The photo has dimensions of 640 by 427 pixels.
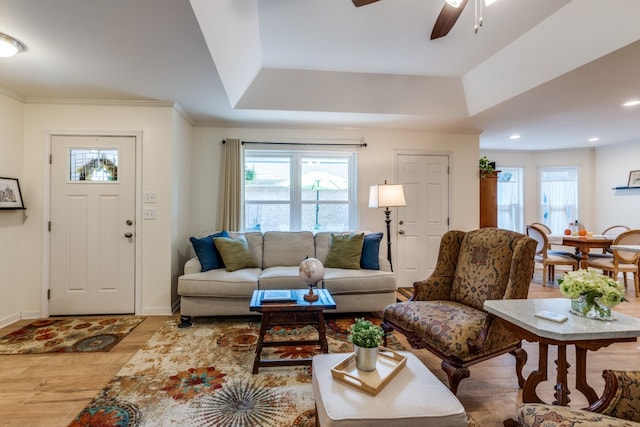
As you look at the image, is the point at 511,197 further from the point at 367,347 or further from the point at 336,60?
the point at 367,347

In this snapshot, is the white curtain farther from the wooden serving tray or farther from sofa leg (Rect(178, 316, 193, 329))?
the wooden serving tray

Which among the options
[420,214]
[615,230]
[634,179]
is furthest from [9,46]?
[634,179]

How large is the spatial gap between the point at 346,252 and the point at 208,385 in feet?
6.42

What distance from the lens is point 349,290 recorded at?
3156 millimetres

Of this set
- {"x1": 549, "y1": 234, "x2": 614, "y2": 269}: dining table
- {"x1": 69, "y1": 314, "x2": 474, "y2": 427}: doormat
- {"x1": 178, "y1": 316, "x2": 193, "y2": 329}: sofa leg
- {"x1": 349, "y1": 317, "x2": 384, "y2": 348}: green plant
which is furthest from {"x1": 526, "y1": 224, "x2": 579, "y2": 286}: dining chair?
{"x1": 178, "y1": 316, "x2": 193, "y2": 329}: sofa leg

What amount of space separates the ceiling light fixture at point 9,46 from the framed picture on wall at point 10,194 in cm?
135

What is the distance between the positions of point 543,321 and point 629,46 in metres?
2.13

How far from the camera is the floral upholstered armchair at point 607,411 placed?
1040mm

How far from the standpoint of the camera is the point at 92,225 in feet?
10.7

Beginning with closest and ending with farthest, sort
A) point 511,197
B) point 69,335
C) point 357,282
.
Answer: point 69,335 → point 357,282 → point 511,197

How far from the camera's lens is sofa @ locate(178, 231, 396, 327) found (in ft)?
9.98

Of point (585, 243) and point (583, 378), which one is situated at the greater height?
point (585, 243)

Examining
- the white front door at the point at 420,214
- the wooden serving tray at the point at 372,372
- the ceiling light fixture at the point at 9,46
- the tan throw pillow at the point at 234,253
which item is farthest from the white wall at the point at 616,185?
the ceiling light fixture at the point at 9,46

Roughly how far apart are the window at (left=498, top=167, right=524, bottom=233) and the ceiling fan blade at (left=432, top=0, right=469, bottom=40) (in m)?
4.88
